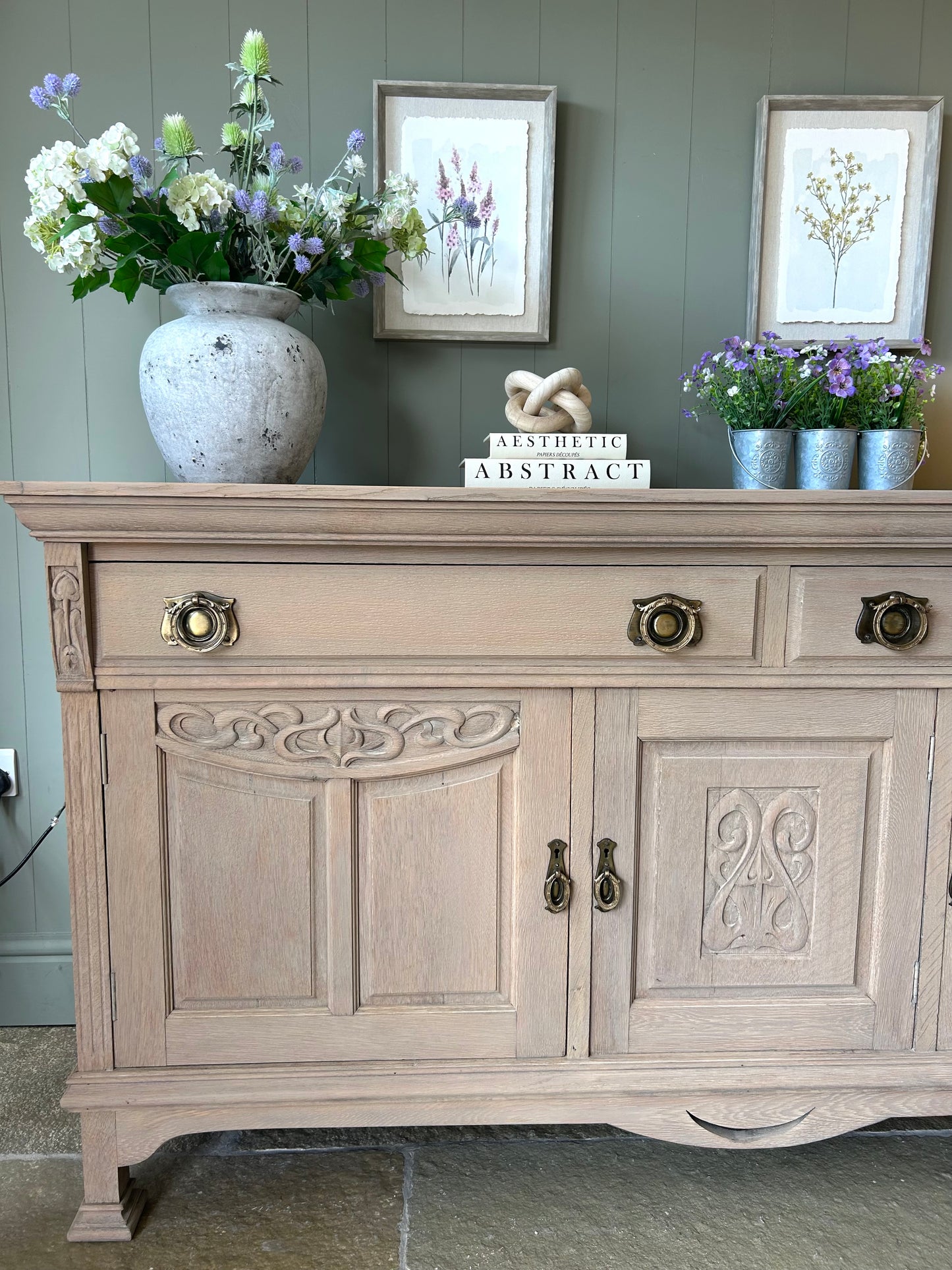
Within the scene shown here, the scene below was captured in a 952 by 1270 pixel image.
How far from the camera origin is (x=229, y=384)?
115 centimetres

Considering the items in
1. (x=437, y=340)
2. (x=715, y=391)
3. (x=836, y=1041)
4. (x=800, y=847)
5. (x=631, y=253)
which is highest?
(x=631, y=253)

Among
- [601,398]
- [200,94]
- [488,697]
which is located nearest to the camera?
[488,697]

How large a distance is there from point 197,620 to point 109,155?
0.62 meters

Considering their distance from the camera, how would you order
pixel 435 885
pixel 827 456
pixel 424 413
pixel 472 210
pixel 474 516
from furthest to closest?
pixel 424 413 < pixel 472 210 < pixel 827 456 < pixel 435 885 < pixel 474 516

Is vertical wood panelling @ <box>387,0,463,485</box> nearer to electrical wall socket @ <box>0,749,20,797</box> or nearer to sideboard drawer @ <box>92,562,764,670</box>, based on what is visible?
sideboard drawer @ <box>92,562,764,670</box>

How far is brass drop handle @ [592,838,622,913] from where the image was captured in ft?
3.81

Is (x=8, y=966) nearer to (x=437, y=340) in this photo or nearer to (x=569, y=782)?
(x=569, y=782)

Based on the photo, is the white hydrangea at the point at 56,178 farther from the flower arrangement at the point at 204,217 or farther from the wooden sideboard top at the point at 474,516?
the wooden sideboard top at the point at 474,516

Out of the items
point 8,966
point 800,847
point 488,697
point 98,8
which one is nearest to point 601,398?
point 488,697

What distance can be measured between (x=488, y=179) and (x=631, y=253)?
0.29m

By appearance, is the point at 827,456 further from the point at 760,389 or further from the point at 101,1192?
the point at 101,1192

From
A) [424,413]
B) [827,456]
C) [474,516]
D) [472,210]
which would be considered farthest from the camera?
[424,413]

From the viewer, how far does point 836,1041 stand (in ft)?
3.97

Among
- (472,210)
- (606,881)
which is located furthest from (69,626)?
(472,210)
